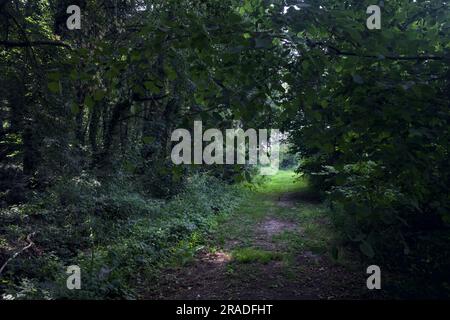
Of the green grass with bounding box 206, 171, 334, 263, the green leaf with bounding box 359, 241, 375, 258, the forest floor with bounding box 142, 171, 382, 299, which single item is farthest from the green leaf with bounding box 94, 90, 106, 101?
the green grass with bounding box 206, 171, 334, 263

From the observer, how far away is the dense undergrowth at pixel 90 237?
579 centimetres

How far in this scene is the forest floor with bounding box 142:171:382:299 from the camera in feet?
21.1

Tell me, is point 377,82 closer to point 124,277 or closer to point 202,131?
point 202,131

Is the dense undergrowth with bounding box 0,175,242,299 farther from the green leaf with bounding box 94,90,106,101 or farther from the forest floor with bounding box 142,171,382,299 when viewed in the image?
the green leaf with bounding box 94,90,106,101

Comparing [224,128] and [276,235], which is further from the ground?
[224,128]

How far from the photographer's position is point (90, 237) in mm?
7664

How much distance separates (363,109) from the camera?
328cm

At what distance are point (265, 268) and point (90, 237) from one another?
11.4 ft

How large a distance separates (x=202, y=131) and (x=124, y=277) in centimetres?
432

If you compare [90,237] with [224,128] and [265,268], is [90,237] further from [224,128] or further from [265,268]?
[224,128]

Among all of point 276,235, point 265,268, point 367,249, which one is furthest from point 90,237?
point 367,249

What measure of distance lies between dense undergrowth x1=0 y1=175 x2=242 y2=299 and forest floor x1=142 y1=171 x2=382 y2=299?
57 centimetres
